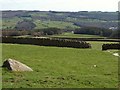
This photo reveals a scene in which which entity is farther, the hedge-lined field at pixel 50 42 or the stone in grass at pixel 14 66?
the hedge-lined field at pixel 50 42

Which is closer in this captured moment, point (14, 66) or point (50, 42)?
point (14, 66)

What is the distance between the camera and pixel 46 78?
1916 centimetres

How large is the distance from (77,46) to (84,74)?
83.1 ft

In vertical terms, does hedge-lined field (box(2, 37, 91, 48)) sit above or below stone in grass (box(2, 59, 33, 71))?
below

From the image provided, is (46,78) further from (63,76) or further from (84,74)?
(84,74)

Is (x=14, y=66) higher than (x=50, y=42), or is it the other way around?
(x=14, y=66)

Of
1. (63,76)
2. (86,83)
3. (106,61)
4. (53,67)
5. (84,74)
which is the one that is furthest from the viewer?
(106,61)

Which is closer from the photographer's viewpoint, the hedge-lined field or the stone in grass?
the stone in grass

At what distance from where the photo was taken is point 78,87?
688 inches

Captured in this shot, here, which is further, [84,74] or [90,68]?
[90,68]

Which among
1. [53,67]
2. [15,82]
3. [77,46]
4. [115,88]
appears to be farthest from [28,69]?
[77,46]

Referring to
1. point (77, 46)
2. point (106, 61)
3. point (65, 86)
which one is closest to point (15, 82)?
point (65, 86)

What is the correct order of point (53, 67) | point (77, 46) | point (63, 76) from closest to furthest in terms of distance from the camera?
point (63, 76) → point (53, 67) → point (77, 46)

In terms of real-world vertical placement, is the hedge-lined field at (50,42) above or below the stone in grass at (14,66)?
below
